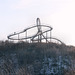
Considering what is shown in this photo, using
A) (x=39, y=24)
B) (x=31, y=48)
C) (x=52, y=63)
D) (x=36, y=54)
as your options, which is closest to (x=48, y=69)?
(x=52, y=63)

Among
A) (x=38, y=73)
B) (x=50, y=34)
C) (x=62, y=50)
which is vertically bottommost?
(x=38, y=73)

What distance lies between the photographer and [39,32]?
4072 cm

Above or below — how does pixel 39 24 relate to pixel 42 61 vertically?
above

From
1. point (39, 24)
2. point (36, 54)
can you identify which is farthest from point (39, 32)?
point (36, 54)

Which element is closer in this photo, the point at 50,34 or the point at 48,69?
the point at 48,69

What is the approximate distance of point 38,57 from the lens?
2864cm

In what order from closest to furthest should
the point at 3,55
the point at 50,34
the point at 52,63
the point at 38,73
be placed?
the point at 38,73 → the point at 52,63 → the point at 3,55 → the point at 50,34

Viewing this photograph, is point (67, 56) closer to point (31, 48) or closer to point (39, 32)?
point (31, 48)

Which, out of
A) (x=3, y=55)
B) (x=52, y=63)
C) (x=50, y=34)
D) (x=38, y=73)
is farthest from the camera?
(x=50, y=34)

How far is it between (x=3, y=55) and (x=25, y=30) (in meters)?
10.9

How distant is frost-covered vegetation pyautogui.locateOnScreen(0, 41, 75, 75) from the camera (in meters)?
26.0

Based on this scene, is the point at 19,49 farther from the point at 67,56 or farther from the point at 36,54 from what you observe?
the point at 67,56

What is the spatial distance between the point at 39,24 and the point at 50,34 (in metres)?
3.98

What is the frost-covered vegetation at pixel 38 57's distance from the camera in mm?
25953
